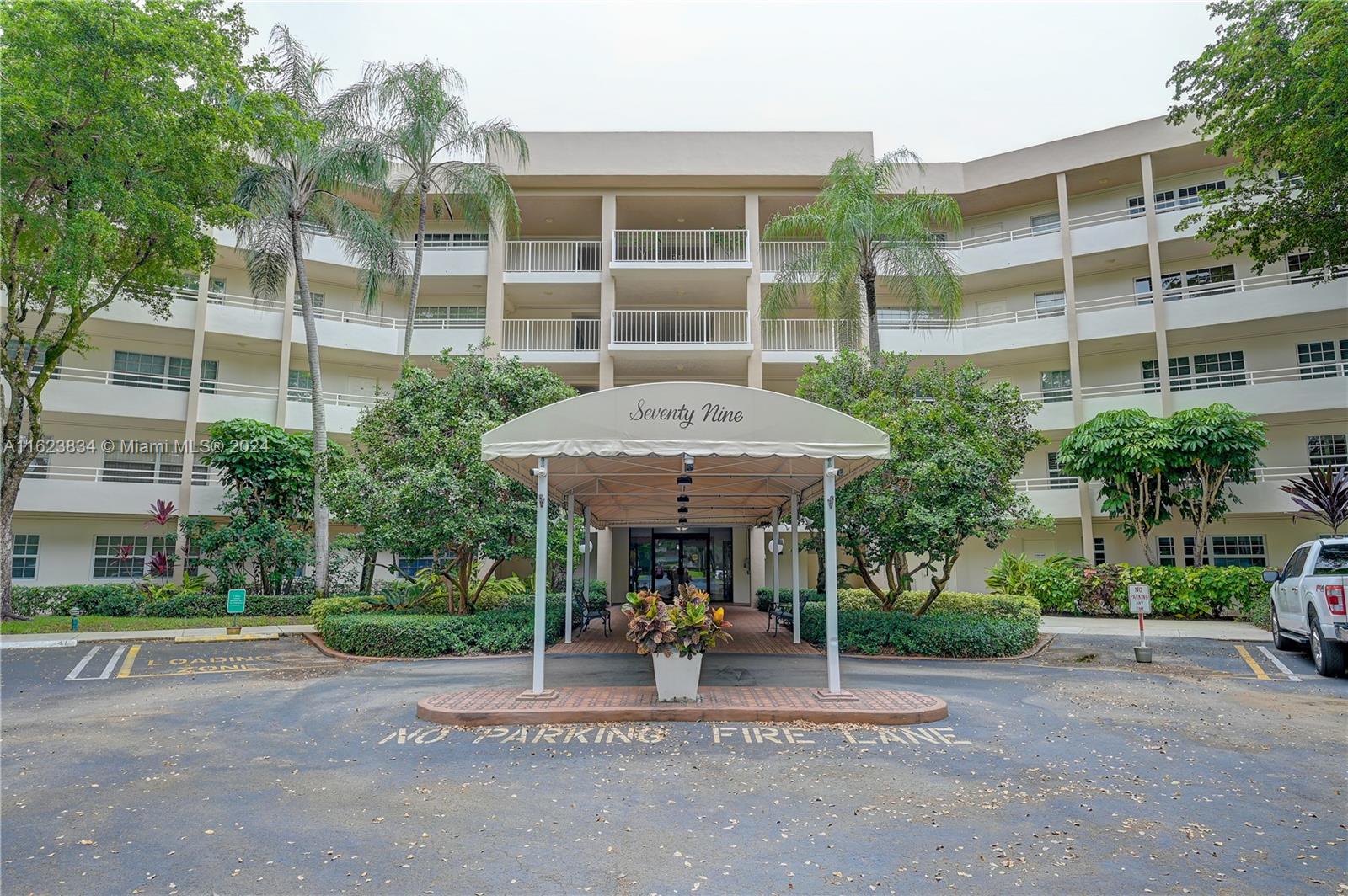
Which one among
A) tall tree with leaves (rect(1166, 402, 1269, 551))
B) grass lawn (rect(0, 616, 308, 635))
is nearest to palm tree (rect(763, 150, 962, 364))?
tall tree with leaves (rect(1166, 402, 1269, 551))

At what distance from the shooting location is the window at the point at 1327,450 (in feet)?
76.1

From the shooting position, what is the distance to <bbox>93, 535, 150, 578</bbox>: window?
24.3 metres

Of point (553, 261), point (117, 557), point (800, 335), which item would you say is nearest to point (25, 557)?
point (117, 557)

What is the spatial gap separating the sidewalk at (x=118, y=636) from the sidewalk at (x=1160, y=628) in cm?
1739

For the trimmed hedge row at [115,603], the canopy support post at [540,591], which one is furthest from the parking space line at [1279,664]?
the trimmed hedge row at [115,603]

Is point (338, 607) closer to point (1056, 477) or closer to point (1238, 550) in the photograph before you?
point (1056, 477)

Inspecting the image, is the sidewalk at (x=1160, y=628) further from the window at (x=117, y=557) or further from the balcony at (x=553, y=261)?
the window at (x=117, y=557)

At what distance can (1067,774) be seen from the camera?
258 inches

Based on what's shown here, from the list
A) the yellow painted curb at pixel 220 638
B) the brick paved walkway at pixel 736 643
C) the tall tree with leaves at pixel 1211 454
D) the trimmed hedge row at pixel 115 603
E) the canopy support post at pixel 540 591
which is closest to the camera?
the canopy support post at pixel 540 591

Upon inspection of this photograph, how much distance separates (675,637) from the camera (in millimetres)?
8648

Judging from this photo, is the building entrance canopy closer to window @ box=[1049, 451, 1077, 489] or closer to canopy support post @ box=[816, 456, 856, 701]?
canopy support post @ box=[816, 456, 856, 701]

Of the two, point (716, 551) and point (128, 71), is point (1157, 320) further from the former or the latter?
point (128, 71)

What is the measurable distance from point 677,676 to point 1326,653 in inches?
381

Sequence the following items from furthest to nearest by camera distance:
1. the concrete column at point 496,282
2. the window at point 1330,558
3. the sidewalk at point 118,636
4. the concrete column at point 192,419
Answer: the concrete column at point 496,282 → the concrete column at point 192,419 → the sidewalk at point 118,636 → the window at point 1330,558
